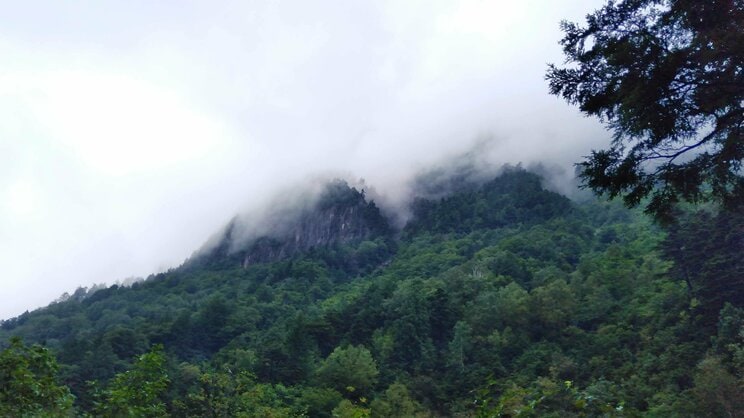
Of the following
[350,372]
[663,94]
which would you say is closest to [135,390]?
[663,94]

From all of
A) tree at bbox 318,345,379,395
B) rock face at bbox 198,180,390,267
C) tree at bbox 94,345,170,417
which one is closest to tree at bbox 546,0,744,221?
tree at bbox 94,345,170,417

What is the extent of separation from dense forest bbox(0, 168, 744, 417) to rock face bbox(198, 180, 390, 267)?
98.3 ft

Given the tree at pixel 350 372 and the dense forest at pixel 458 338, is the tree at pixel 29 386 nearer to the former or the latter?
the dense forest at pixel 458 338

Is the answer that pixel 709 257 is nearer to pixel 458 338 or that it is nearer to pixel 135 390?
pixel 458 338

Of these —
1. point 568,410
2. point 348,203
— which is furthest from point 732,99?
point 348,203

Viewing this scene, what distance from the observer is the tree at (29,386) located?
35.8 feet

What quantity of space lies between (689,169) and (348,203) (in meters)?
149

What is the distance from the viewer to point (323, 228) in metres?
157

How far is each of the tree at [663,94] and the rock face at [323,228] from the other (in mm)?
138915

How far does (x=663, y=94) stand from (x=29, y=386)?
37.5ft

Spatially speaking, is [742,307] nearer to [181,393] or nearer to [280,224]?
[181,393]

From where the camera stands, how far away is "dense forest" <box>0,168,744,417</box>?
1552cm

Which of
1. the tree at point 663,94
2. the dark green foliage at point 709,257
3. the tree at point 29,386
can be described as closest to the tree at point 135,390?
the tree at point 29,386

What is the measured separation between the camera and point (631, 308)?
53.7 m
